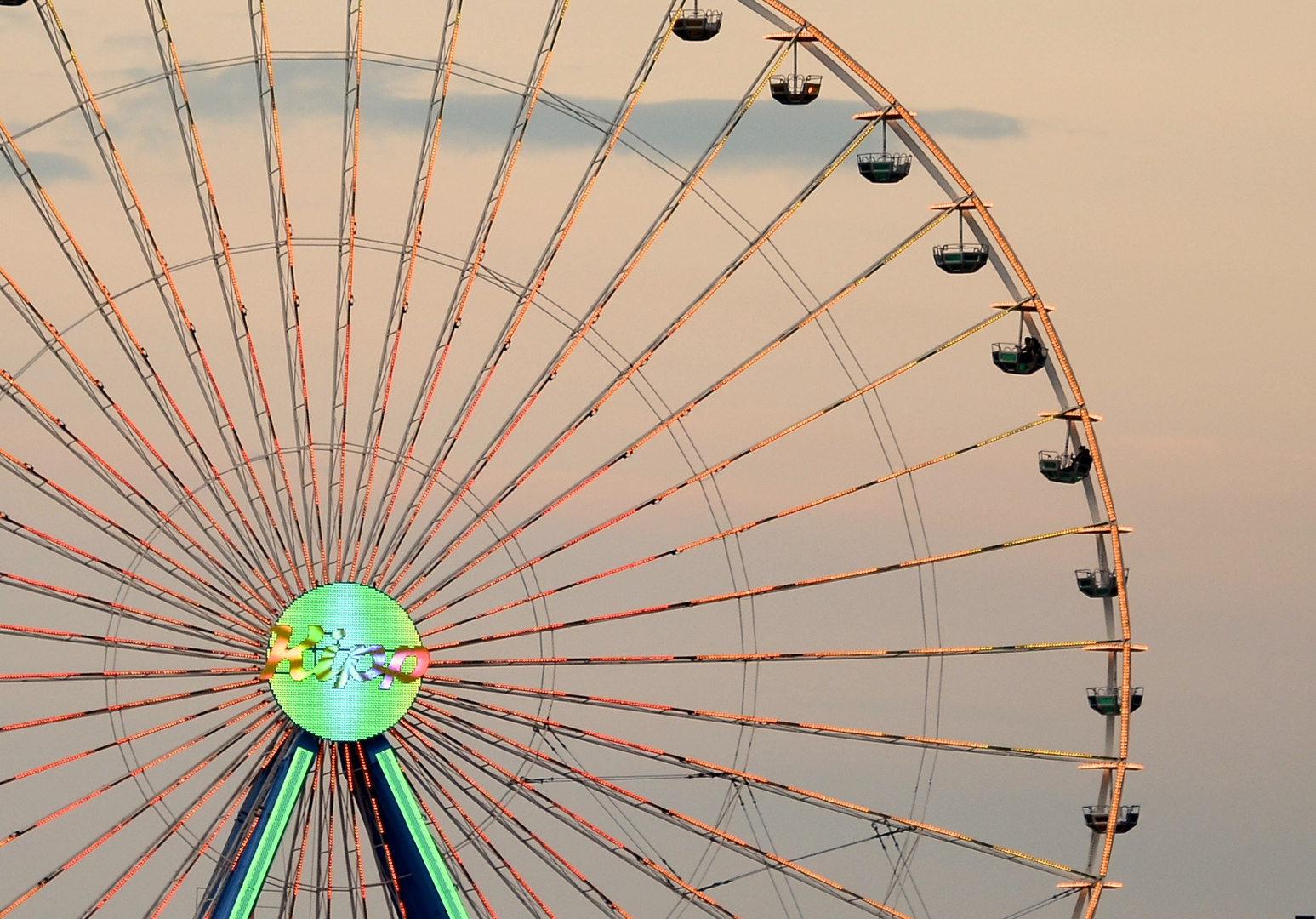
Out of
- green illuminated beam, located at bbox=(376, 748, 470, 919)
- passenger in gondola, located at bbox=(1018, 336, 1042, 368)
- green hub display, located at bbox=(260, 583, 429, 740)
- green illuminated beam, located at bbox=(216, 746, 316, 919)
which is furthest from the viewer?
passenger in gondola, located at bbox=(1018, 336, 1042, 368)

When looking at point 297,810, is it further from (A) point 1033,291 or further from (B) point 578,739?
(A) point 1033,291

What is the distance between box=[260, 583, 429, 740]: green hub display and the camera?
183 feet

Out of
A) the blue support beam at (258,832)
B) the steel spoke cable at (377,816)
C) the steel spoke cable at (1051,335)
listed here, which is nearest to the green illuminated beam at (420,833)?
the steel spoke cable at (377,816)

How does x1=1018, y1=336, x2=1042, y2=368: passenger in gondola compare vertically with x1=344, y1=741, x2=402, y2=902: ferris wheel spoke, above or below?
above

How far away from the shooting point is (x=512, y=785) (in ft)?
185

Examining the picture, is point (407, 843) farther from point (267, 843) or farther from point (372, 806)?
point (267, 843)

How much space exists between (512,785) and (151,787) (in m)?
5.82

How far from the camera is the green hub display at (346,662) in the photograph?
55.8m

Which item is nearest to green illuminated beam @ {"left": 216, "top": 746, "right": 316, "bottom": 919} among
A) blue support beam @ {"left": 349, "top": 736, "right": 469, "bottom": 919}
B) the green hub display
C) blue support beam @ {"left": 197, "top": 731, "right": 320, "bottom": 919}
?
blue support beam @ {"left": 197, "top": 731, "right": 320, "bottom": 919}

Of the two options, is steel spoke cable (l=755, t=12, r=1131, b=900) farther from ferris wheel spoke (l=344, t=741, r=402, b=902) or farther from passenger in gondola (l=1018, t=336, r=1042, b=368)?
ferris wheel spoke (l=344, t=741, r=402, b=902)

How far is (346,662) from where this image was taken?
56.2m

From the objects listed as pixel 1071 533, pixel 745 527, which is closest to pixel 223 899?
pixel 745 527

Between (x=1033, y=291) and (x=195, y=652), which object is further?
(x=1033, y=291)

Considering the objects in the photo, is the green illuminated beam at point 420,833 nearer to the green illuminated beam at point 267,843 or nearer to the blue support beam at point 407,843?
the blue support beam at point 407,843
